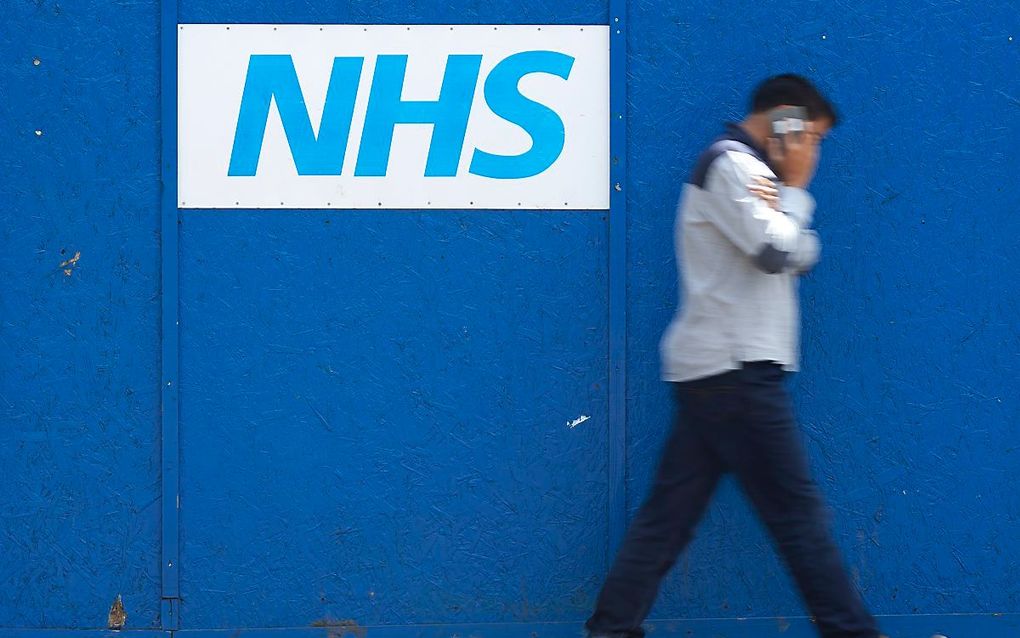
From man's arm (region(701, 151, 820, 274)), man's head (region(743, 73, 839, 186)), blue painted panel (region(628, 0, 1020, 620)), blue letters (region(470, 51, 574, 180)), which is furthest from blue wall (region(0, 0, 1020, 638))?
man's arm (region(701, 151, 820, 274))

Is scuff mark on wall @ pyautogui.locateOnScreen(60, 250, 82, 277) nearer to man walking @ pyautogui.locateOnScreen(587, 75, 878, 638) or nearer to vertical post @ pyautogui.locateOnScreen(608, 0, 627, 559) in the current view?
vertical post @ pyautogui.locateOnScreen(608, 0, 627, 559)

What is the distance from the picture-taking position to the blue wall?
3826mm

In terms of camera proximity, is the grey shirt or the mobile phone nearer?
the grey shirt

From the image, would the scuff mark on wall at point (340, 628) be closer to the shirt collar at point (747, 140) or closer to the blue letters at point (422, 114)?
the blue letters at point (422, 114)

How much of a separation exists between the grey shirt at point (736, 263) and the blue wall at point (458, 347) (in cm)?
53

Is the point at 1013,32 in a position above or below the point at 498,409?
above

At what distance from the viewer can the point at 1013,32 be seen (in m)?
3.88

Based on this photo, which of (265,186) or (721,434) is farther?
(265,186)

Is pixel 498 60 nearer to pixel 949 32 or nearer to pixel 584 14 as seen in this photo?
pixel 584 14

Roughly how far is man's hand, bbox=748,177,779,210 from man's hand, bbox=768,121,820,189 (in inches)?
5.3

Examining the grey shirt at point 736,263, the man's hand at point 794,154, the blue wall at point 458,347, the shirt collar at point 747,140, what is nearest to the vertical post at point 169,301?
the blue wall at point 458,347

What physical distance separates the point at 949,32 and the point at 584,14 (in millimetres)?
1125

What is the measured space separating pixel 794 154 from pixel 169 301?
6.20 ft

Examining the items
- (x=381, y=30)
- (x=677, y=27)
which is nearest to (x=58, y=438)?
(x=381, y=30)
